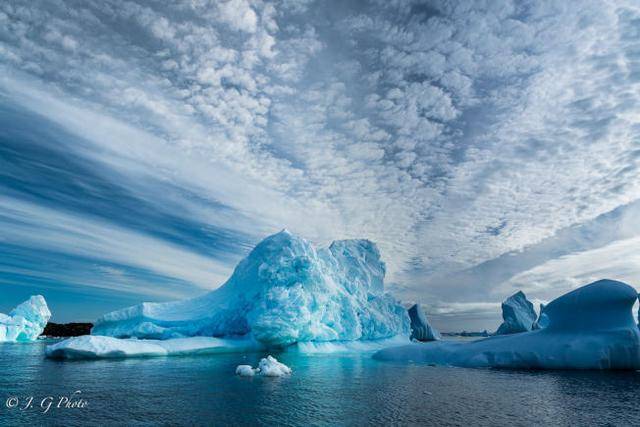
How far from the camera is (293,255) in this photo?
30.8m

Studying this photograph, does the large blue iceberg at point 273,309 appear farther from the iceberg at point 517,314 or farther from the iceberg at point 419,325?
the iceberg at point 419,325

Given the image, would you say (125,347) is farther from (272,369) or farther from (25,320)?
(25,320)

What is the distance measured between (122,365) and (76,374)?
3745 mm

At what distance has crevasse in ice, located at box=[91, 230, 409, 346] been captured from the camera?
27.9 m

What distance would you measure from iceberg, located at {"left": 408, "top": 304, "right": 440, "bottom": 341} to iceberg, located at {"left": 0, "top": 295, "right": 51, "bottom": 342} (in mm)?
56691

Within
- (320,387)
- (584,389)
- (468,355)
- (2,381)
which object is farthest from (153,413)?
(468,355)

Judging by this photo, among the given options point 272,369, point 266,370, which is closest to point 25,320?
point 266,370

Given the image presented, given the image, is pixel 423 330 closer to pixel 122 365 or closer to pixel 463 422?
pixel 122 365

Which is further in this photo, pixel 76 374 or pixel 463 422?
pixel 76 374

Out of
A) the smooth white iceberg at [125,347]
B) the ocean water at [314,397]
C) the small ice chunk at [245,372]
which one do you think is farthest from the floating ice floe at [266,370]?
the smooth white iceberg at [125,347]

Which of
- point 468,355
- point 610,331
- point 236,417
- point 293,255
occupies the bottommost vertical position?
point 236,417

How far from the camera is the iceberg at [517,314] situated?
5034 centimetres

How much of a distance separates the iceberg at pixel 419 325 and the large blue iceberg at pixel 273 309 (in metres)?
26.9

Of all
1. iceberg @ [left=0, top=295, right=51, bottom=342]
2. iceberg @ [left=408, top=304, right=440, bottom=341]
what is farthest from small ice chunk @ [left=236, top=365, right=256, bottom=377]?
iceberg @ [left=408, top=304, right=440, bottom=341]
